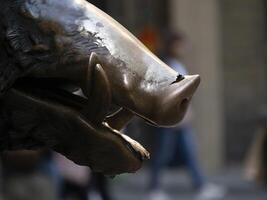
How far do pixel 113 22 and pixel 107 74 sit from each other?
128mm

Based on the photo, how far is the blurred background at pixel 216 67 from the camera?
12.9 meters

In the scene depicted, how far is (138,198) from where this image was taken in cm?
1125

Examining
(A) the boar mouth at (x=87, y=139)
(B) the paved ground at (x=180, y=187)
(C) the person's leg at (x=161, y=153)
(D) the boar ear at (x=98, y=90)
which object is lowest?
(B) the paved ground at (x=180, y=187)

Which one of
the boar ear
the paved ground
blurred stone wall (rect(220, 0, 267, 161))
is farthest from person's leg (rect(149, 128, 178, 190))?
the boar ear

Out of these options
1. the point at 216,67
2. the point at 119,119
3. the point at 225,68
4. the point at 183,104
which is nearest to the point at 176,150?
the point at 216,67

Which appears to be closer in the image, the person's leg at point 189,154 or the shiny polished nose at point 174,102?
the shiny polished nose at point 174,102

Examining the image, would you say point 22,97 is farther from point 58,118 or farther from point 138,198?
point 138,198

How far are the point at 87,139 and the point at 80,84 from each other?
0.36ft

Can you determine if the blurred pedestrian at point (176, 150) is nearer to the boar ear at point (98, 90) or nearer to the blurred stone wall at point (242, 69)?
the blurred stone wall at point (242, 69)

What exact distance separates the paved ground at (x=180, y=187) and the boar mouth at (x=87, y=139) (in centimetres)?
879

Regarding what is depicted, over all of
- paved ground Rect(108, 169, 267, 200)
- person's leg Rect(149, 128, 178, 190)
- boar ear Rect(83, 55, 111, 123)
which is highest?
boar ear Rect(83, 55, 111, 123)

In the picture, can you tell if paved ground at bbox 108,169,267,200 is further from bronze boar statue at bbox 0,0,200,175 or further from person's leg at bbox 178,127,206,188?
bronze boar statue at bbox 0,0,200,175

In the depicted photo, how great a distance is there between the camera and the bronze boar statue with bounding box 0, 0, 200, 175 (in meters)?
1.69

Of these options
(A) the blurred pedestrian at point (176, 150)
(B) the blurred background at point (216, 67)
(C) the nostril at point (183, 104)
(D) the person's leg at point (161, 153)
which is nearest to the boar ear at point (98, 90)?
(C) the nostril at point (183, 104)
